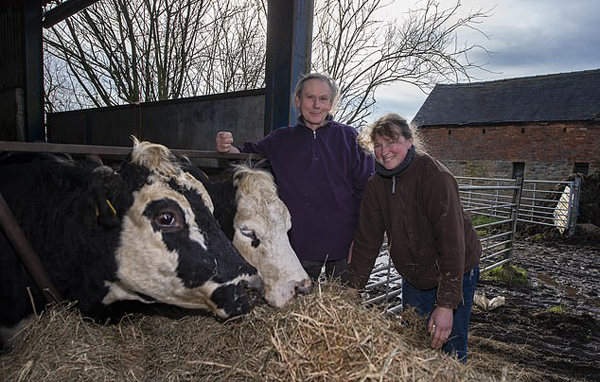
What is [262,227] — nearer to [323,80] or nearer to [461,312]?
[323,80]

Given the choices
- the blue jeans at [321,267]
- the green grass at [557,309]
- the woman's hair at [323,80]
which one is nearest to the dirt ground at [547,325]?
the green grass at [557,309]

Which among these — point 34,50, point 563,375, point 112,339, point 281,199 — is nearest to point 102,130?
point 34,50

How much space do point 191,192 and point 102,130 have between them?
556cm

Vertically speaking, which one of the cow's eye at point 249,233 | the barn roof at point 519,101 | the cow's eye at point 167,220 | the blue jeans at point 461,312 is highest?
the barn roof at point 519,101

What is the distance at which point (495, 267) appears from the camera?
7215mm

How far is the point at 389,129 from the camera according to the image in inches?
86.0

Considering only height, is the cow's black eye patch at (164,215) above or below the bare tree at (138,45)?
below

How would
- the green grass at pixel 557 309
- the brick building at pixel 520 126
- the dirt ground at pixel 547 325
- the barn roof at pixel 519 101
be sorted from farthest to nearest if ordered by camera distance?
1. the barn roof at pixel 519 101
2. the brick building at pixel 520 126
3. the green grass at pixel 557 309
4. the dirt ground at pixel 547 325

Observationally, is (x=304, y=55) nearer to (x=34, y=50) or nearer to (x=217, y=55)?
(x=34, y=50)

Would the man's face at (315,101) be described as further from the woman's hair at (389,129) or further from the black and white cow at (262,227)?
the black and white cow at (262,227)

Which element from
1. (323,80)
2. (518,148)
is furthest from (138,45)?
(518,148)

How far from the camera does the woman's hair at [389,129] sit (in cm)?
219

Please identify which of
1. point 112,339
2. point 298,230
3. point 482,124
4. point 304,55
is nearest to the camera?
point 112,339

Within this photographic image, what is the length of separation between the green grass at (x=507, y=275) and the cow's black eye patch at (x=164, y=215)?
642 centimetres
